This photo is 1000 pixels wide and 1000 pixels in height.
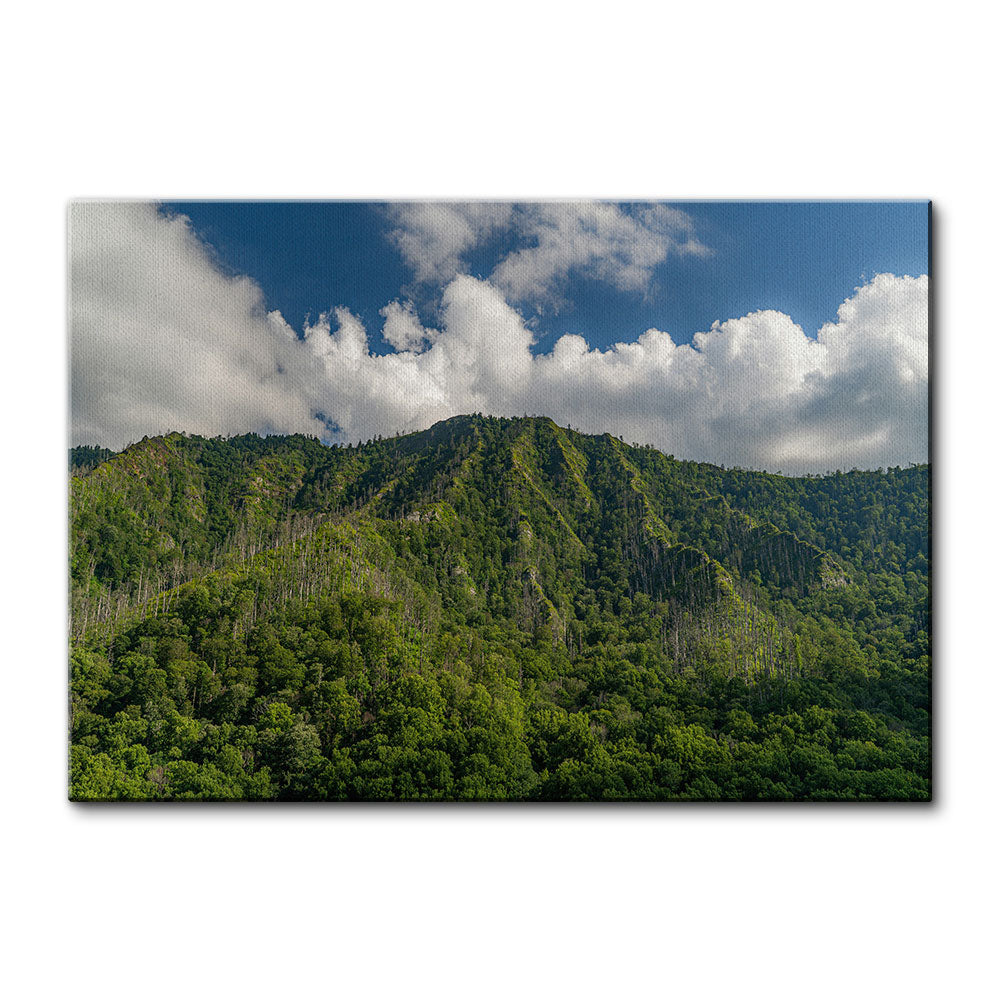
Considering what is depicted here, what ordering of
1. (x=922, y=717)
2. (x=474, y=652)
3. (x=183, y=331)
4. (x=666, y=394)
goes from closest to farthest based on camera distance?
1. (x=922, y=717)
2. (x=183, y=331)
3. (x=666, y=394)
4. (x=474, y=652)

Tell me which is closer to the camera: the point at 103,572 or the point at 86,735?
the point at 86,735

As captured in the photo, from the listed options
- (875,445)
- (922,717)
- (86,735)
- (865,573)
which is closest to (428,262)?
(875,445)

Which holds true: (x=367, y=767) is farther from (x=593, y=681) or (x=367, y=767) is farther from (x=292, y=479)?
(x=292, y=479)

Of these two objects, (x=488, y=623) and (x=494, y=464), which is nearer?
(x=488, y=623)

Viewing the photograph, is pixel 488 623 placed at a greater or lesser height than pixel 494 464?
lesser

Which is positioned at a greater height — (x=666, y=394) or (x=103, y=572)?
(x=666, y=394)

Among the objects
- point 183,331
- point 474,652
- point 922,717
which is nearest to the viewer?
point 922,717
